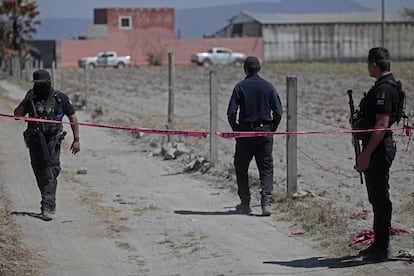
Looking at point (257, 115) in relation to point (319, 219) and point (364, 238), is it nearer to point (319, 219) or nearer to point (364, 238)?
point (319, 219)

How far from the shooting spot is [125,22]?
8394cm

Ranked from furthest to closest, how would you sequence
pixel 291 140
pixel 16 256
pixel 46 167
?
pixel 291 140 < pixel 46 167 < pixel 16 256

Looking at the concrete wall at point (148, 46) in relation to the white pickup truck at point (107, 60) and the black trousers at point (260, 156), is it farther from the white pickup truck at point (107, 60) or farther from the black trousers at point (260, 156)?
the black trousers at point (260, 156)

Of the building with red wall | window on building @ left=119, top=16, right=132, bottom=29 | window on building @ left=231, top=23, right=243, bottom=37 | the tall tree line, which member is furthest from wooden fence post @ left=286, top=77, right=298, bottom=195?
window on building @ left=231, top=23, right=243, bottom=37

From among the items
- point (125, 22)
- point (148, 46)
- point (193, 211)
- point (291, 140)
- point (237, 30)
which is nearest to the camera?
point (193, 211)

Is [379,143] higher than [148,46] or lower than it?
lower

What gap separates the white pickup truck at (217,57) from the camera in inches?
2872

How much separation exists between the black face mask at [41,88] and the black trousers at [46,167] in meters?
0.52

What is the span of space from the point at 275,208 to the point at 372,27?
2973 inches

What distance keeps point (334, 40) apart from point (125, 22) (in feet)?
63.1

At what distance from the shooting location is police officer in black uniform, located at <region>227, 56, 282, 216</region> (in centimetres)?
1109

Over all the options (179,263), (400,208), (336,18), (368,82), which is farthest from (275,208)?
(336,18)

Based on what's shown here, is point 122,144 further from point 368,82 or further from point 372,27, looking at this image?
point 372,27

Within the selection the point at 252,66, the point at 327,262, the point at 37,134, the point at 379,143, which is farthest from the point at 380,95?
the point at 37,134
